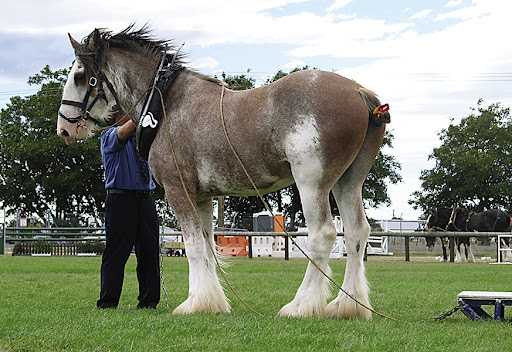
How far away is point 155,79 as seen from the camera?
331 inches

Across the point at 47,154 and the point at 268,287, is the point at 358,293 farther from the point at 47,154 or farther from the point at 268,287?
the point at 47,154

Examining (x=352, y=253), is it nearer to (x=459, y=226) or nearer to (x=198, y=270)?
(x=198, y=270)

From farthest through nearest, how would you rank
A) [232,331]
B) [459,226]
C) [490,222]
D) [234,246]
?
[234,246] < [490,222] < [459,226] < [232,331]

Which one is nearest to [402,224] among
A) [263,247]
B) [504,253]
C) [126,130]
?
[263,247]

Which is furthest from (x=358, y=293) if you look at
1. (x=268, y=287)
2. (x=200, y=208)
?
(x=268, y=287)

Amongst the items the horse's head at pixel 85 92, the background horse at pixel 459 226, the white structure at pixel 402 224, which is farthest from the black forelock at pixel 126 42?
the white structure at pixel 402 224

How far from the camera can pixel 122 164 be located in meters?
8.87

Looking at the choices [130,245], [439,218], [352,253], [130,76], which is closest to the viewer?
[352,253]

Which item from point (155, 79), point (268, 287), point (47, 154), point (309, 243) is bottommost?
point (268, 287)

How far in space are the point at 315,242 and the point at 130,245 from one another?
2.49 meters

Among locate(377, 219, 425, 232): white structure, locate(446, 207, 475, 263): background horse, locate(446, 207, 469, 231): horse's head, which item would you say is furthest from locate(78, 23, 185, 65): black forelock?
locate(377, 219, 425, 232): white structure

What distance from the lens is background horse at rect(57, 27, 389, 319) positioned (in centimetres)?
717

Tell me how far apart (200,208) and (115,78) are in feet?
5.38

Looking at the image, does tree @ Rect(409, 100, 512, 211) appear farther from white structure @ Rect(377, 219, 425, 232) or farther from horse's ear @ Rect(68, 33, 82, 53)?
horse's ear @ Rect(68, 33, 82, 53)
